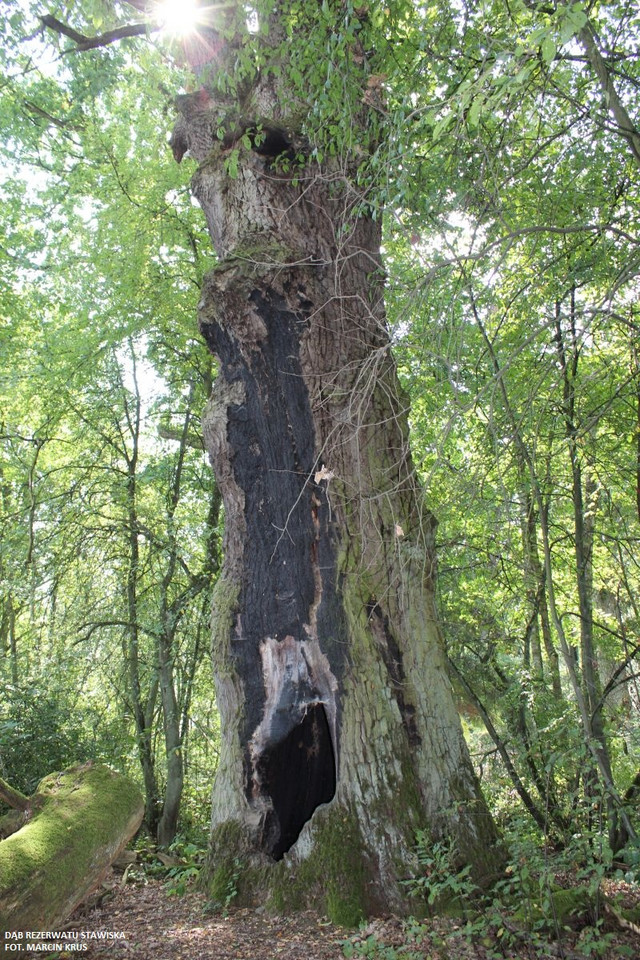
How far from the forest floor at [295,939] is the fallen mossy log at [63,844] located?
0.95 ft

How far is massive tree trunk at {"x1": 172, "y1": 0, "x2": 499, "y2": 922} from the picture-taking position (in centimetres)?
412

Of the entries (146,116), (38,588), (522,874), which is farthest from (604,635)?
(146,116)

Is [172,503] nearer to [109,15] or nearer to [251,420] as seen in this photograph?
[251,420]

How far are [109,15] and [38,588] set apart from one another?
→ 5.99m

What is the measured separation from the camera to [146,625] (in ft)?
26.9

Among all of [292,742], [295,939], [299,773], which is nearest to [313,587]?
[292,742]

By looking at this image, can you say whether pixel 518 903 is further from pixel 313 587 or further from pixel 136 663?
pixel 136 663

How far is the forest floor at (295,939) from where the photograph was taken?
3.35 meters

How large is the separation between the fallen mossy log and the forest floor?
11.4 inches

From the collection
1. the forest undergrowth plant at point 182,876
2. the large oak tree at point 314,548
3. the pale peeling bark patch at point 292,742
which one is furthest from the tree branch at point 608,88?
the forest undergrowth plant at point 182,876

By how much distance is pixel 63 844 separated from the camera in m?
4.09

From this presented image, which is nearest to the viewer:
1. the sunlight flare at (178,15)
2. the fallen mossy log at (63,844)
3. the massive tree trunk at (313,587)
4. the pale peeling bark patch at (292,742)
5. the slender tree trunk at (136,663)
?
the fallen mossy log at (63,844)

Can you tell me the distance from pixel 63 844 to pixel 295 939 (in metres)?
1.53

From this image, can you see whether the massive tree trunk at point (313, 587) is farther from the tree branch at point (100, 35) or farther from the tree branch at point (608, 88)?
the tree branch at point (608, 88)
